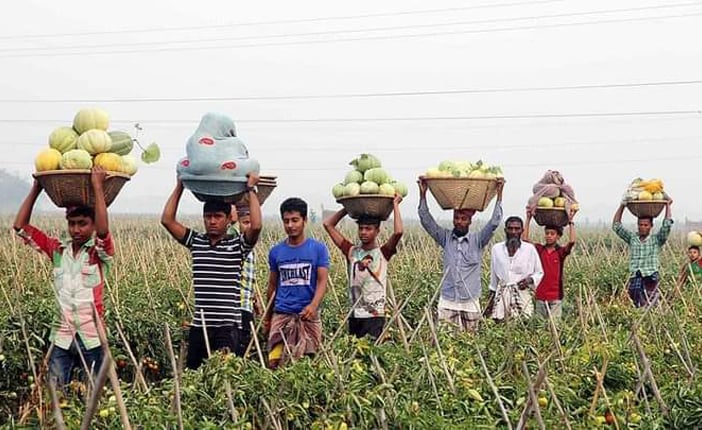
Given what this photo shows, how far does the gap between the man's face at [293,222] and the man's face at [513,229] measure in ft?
6.17

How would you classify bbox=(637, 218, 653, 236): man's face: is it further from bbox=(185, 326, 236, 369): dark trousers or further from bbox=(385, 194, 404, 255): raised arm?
bbox=(185, 326, 236, 369): dark trousers

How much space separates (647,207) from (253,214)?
4042 mm

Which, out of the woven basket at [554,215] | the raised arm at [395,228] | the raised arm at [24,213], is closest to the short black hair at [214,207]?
the raised arm at [24,213]

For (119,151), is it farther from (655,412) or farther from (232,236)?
(655,412)

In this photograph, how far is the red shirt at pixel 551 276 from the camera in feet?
19.2

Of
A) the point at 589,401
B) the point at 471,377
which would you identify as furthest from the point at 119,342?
the point at 589,401

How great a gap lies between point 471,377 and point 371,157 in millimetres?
2184

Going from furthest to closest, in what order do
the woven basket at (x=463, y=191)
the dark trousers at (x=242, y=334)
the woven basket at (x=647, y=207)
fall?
the woven basket at (x=647, y=207) < the woven basket at (x=463, y=191) < the dark trousers at (x=242, y=334)

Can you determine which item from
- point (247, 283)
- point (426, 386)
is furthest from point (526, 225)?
point (426, 386)

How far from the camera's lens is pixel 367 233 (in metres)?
4.70

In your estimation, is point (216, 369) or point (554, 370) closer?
point (216, 369)

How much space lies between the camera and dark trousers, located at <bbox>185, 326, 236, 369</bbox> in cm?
385

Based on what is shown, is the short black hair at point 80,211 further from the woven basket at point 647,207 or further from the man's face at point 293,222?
the woven basket at point 647,207

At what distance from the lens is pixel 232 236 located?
4.04 m
